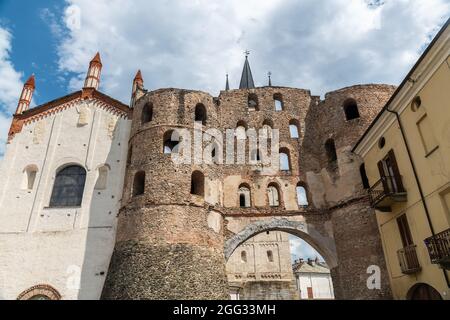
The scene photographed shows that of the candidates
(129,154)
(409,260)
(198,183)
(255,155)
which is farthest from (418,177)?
(129,154)

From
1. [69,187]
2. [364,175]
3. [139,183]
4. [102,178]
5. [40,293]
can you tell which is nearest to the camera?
[40,293]

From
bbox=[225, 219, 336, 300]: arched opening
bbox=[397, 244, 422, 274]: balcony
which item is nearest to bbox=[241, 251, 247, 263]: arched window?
bbox=[225, 219, 336, 300]: arched opening

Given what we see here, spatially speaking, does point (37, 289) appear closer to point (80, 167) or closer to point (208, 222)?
point (80, 167)

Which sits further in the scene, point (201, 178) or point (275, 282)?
point (275, 282)

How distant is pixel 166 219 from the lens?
14.8m

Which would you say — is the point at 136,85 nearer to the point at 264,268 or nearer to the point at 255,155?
the point at 255,155

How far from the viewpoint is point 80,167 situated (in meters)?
18.4

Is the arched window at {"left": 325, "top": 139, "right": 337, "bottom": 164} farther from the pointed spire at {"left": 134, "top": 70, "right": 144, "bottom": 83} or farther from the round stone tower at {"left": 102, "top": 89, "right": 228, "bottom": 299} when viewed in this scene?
the pointed spire at {"left": 134, "top": 70, "right": 144, "bottom": 83}

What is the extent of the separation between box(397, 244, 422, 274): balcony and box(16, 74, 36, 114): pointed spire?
68.7ft

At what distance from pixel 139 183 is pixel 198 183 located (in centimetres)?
288

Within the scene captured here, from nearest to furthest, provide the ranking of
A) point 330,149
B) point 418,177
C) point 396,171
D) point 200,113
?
point 418,177
point 396,171
point 330,149
point 200,113

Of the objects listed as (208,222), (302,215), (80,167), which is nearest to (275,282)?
(302,215)
